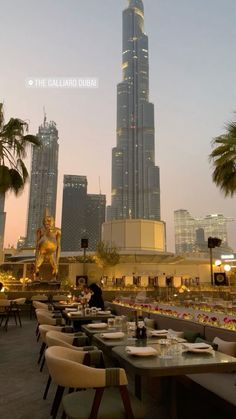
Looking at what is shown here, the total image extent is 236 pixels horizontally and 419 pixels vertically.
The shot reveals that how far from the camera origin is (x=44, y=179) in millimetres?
144500

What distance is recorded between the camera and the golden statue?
1441 cm

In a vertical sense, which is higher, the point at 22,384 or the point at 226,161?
the point at 226,161

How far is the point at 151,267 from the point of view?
97.9 ft

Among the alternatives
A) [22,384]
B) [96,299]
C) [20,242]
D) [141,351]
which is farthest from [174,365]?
[20,242]

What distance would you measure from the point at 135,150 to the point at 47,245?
131 m

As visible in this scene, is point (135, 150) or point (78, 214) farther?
point (78, 214)

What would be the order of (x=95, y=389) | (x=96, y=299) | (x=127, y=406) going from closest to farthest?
(x=127, y=406) → (x=95, y=389) → (x=96, y=299)

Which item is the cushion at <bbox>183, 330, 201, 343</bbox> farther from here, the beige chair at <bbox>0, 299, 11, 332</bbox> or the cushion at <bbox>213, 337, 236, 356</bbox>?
the beige chair at <bbox>0, 299, 11, 332</bbox>

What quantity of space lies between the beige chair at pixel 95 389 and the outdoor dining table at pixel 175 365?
0.21 m

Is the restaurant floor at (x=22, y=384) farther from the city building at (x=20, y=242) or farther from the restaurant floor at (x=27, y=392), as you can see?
the city building at (x=20, y=242)

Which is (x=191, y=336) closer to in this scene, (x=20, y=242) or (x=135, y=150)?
(x=20, y=242)

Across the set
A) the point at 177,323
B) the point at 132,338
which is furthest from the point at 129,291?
the point at 132,338

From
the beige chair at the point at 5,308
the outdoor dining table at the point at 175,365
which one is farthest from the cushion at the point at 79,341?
the beige chair at the point at 5,308

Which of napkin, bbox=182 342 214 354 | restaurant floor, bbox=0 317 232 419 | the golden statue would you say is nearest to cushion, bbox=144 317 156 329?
restaurant floor, bbox=0 317 232 419
